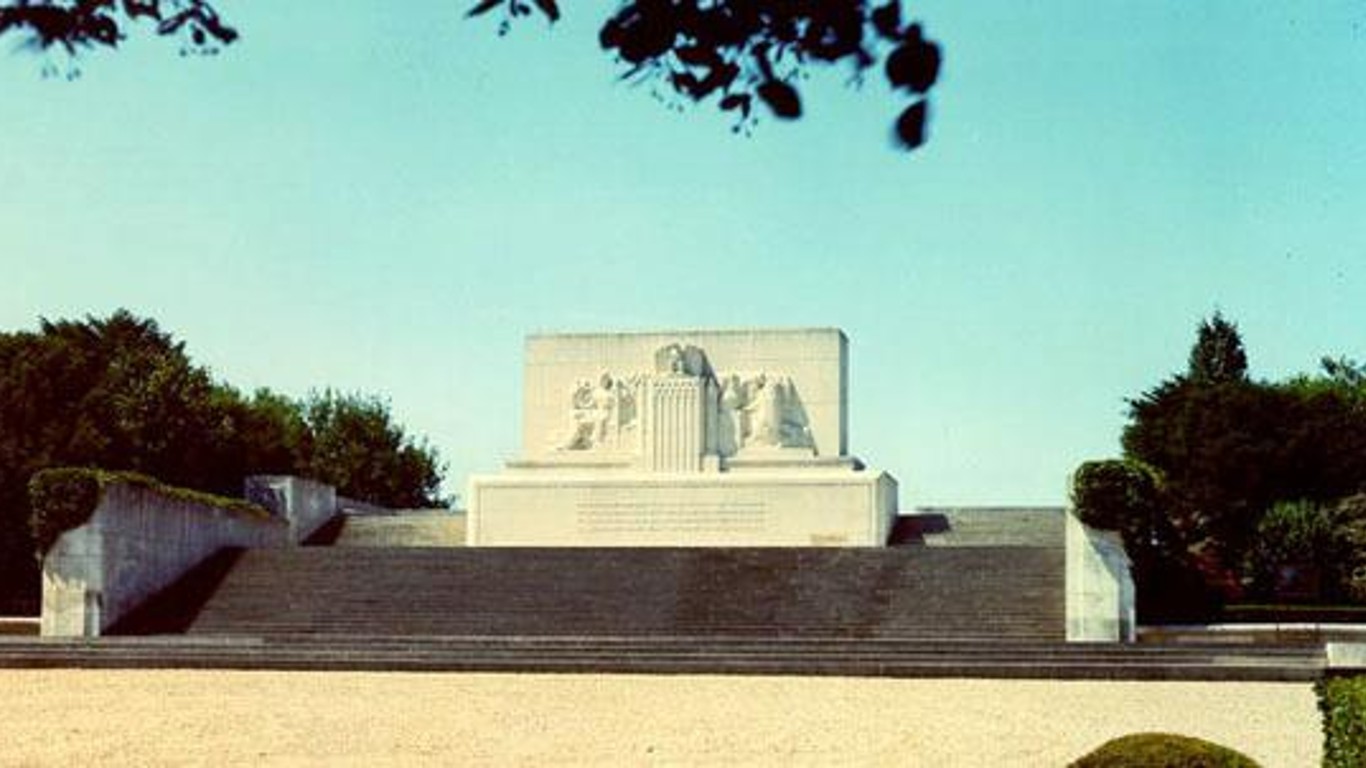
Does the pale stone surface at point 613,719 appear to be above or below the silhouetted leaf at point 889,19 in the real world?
below

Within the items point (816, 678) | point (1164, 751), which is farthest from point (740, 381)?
point (1164, 751)

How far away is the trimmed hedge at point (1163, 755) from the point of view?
7.11m

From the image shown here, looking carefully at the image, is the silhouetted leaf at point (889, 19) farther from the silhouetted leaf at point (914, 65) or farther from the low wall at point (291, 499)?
the low wall at point (291, 499)

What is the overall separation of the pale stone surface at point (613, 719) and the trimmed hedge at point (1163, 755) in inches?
199

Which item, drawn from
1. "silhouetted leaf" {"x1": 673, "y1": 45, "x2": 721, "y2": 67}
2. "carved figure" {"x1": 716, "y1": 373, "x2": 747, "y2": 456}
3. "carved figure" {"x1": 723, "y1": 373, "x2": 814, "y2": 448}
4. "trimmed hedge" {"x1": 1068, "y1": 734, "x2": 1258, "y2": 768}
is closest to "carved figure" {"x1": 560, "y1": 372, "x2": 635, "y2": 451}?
"carved figure" {"x1": 716, "y1": 373, "x2": 747, "y2": 456}

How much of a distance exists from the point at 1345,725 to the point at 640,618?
16852 millimetres

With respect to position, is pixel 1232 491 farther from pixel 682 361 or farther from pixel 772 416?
pixel 682 361

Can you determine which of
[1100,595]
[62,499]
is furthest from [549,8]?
[62,499]

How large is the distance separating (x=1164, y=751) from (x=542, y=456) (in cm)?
3222

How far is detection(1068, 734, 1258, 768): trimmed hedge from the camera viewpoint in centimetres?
711

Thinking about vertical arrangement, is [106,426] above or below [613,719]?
above

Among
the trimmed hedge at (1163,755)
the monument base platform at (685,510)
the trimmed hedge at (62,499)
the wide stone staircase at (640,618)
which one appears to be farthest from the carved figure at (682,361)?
the trimmed hedge at (1163,755)

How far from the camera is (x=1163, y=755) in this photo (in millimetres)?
7180

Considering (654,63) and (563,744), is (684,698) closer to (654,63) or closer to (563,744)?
(563,744)
